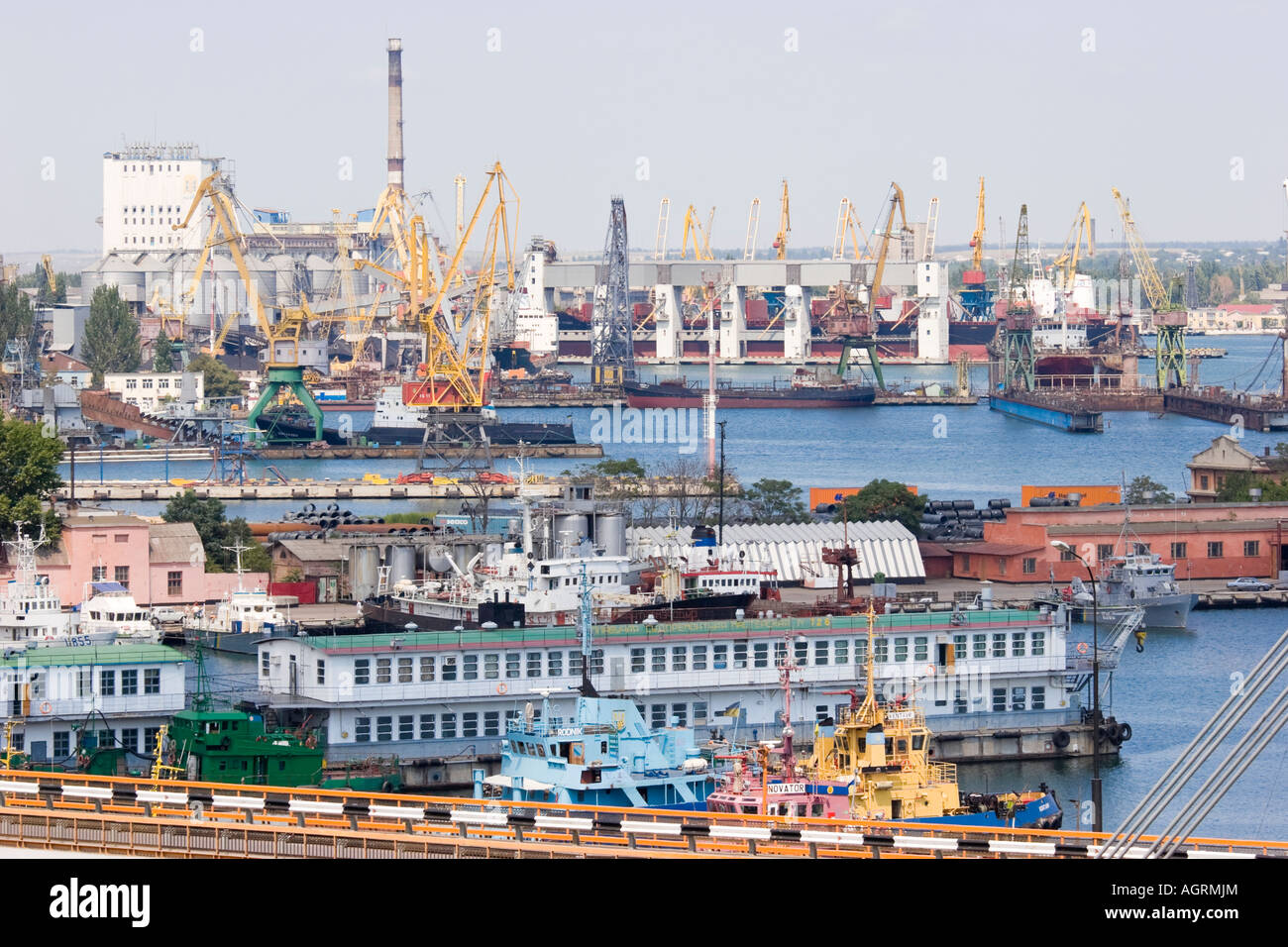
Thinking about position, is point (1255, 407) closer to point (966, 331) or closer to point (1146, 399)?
point (1146, 399)

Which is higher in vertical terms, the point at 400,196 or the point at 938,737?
the point at 400,196

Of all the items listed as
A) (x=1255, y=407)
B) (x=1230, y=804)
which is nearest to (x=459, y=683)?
(x=1230, y=804)

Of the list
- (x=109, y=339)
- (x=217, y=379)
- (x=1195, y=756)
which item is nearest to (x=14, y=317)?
(x=109, y=339)

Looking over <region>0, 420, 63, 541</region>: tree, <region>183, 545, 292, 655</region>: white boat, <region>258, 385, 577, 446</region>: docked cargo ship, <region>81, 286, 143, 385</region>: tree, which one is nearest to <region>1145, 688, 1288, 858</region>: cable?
<region>183, 545, 292, 655</region>: white boat

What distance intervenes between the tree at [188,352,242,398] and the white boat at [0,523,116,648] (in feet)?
142

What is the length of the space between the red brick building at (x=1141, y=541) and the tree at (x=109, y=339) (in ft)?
139

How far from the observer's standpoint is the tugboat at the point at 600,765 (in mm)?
14211

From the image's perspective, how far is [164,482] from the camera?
43.8 meters

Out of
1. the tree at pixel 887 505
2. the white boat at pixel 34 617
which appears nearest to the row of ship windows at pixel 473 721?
the white boat at pixel 34 617

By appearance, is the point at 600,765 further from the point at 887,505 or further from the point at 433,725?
the point at 887,505

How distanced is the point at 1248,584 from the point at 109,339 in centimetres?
4609

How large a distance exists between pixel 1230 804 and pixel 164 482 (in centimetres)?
2996

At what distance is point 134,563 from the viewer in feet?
82.5
